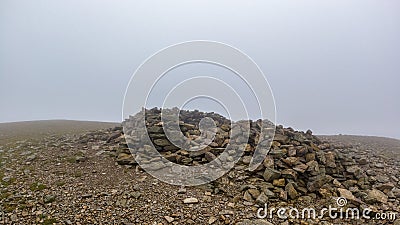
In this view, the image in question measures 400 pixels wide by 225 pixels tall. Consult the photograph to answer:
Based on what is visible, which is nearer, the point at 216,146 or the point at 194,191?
the point at 194,191

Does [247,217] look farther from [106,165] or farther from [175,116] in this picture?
[175,116]

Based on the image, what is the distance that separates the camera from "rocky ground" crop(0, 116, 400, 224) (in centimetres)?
761

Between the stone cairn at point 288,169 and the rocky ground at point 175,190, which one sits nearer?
the rocky ground at point 175,190

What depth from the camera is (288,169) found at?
9938mm

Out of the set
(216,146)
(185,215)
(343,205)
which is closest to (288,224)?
(343,205)

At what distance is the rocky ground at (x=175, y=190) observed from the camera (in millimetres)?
7613

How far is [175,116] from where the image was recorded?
14.2 meters

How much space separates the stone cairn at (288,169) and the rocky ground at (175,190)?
4 cm

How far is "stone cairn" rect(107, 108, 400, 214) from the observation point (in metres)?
8.92

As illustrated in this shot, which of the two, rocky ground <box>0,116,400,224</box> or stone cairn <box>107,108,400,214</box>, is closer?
rocky ground <box>0,116,400,224</box>

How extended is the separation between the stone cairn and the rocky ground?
1.6 inches

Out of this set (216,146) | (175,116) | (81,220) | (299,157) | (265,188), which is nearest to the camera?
(81,220)

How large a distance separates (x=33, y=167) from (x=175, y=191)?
669 centimetres

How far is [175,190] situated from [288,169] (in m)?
4.47
